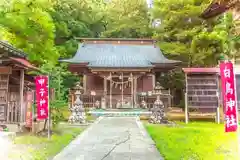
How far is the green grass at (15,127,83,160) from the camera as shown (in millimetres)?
7254

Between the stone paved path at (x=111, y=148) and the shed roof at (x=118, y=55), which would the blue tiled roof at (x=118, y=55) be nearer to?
the shed roof at (x=118, y=55)

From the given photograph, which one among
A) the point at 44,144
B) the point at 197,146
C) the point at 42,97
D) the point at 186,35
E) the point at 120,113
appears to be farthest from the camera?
the point at 186,35

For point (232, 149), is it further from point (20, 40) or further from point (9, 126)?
point (20, 40)

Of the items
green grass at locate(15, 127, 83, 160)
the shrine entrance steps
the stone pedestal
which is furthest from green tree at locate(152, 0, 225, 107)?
green grass at locate(15, 127, 83, 160)

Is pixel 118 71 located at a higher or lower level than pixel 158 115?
higher

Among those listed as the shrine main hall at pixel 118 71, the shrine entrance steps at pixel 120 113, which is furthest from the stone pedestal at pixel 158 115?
the shrine main hall at pixel 118 71

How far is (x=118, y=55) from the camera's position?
24.4 m

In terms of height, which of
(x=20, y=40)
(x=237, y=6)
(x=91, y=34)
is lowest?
(x=237, y=6)

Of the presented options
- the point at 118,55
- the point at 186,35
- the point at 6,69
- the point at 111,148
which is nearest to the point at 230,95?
the point at 111,148

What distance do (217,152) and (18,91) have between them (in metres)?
8.19

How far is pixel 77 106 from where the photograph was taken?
599 inches

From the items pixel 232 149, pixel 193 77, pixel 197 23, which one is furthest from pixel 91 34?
pixel 232 149

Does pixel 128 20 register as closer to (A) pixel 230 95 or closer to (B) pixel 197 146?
(B) pixel 197 146

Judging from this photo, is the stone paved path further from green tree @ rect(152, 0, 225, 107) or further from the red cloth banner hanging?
green tree @ rect(152, 0, 225, 107)
